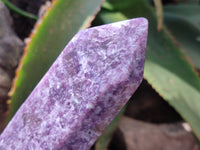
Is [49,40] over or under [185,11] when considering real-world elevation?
over

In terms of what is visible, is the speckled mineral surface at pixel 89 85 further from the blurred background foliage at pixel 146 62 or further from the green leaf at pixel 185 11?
the green leaf at pixel 185 11

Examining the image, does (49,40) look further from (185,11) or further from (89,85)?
(185,11)

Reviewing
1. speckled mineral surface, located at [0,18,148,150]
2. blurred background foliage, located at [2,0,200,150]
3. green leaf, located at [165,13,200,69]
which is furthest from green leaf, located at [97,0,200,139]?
speckled mineral surface, located at [0,18,148,150]

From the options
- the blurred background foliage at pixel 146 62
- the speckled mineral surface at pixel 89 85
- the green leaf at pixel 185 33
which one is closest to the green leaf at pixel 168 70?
the blurred background foliage at pixel 146 62

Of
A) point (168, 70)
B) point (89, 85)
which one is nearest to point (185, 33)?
point (168, 70)

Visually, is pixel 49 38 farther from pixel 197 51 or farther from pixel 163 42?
pixel 197 51

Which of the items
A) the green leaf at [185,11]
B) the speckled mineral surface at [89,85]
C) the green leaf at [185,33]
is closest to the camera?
the speckled mineral surface at [89,85]
